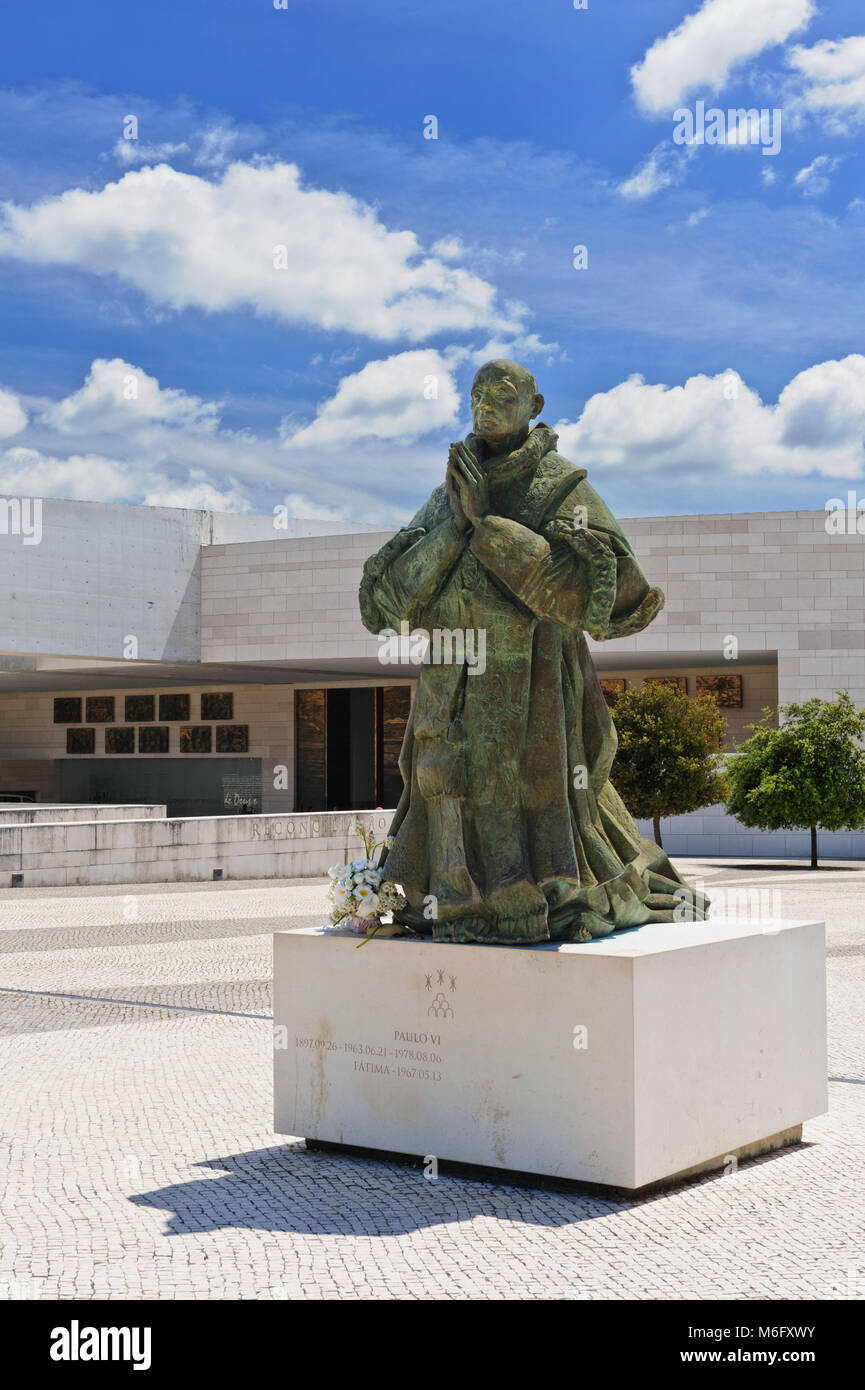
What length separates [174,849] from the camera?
73.8 ft

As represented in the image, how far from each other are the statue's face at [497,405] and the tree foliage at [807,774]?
22594 mm

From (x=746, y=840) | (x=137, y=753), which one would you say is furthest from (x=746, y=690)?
(x=137, y=753)

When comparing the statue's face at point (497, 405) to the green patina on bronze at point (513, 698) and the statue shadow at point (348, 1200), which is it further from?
the statue shadow at point (348, 1200)

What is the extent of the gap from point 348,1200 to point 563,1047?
1052 mm

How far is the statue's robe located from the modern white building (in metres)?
26.3

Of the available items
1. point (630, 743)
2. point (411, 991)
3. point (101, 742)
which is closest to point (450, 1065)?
point (411, 991)

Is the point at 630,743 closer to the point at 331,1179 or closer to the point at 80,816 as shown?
the point at 80,816

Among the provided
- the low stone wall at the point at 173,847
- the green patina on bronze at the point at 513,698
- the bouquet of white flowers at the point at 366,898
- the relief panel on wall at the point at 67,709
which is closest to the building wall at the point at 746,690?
the low stone wall at the point at 173,847

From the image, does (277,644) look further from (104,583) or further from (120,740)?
(120,740)

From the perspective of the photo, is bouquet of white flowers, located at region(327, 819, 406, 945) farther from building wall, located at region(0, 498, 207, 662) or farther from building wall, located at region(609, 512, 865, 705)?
building wall, located at region(0, 498, 207, 662)

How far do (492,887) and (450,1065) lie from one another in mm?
782

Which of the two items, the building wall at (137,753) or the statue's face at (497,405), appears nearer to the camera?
the statue's face at (497,405)

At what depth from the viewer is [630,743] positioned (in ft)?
91.1

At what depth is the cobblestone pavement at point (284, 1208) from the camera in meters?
4.43
